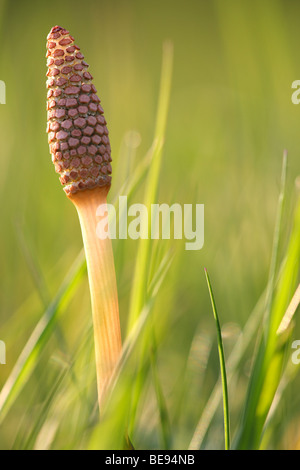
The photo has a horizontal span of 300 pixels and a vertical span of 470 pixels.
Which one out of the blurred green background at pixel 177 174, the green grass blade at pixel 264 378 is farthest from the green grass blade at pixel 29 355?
the green grass blade at pixel 264 378

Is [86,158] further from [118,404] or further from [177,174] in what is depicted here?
[177,174]

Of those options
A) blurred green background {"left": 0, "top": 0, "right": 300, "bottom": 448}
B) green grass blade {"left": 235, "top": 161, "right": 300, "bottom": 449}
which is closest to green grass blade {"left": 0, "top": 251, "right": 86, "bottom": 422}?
blurred green background {"left": 0, "top": 0, "right": 300, "bottom": 448}

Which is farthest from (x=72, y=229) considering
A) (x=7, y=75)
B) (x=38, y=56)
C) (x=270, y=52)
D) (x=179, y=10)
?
(x=179, y=10)

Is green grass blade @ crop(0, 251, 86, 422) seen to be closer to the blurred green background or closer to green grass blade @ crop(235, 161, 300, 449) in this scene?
the blurred green background

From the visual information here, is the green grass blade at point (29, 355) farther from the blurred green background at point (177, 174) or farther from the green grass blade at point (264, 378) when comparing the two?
the green grass blade at point (264, 378)

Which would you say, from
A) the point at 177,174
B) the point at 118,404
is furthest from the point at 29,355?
the point at 177,174

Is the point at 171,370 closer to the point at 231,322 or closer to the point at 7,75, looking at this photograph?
the point at 231,322
